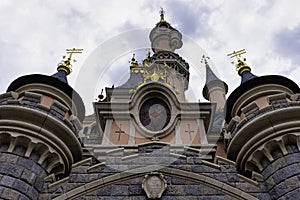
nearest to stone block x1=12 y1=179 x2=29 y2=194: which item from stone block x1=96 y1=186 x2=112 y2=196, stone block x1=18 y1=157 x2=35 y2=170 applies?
stone block x1=18 y1=157 x2=35 y2=170

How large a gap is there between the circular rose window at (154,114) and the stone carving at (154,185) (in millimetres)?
4575

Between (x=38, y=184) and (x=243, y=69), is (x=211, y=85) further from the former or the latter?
(x=38, y=184)

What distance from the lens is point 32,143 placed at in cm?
761

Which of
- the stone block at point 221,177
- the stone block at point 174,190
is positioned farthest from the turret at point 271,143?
the stone block at point 174,190

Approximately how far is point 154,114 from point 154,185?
5.37 metres

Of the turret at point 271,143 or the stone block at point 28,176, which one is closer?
the stone block at point 28,176

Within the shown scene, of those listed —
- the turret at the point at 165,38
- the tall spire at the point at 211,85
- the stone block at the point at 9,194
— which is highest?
the turret at the point at 165,38

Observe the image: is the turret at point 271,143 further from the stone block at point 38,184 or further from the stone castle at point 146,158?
the stone block at point 38,184

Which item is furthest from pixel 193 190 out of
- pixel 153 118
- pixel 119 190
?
pixel 153 118

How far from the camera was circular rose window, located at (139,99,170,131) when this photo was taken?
12.1 meters

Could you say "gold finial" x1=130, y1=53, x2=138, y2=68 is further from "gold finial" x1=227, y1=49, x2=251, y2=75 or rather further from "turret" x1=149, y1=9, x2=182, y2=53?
"gold finial" x1=227, y1=49, x2=251, y2=75

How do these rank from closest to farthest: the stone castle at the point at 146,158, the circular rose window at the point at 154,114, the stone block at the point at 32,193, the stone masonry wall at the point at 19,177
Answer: the stone masonry wall at the point at 19,177 → the stone block at the point at 32,193 → the stone castle at the point at 146,158 → the circular rose window at the point at 154,114

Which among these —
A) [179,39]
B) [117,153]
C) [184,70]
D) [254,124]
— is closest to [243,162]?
[254,124]

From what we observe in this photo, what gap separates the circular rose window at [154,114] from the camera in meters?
12.1
